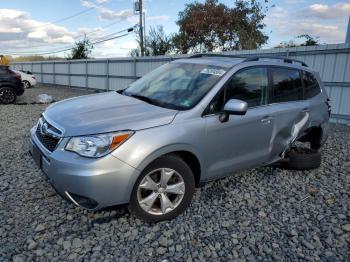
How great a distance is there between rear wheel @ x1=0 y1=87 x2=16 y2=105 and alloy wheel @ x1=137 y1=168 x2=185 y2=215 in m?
12.2

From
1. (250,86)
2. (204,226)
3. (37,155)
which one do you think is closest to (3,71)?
(37,155)

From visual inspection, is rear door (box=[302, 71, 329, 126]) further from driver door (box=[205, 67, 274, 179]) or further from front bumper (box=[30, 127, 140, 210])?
front bumper (box=[30, 127, 140, 210])

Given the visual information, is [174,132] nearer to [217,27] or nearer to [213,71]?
[213,71]

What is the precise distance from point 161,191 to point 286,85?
240 centimetres

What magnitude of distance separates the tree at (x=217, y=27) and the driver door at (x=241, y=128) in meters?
24.1

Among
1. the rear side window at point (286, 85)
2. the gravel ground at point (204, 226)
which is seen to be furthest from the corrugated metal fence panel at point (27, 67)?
the rear side window at point (286, 85)

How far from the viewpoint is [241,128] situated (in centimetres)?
379

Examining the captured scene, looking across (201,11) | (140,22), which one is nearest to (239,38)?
(201,11)

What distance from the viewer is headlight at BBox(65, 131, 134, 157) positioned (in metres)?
2.92

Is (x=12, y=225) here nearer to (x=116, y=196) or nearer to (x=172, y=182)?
(x=116, y=196)

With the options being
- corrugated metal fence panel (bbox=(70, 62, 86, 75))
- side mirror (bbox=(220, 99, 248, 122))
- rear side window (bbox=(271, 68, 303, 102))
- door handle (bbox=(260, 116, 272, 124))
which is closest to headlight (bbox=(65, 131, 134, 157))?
side mirror (bbox=(220, 99, 248, 122))

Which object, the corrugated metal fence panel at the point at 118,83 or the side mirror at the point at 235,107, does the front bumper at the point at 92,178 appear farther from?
the corrugated metal fence panel at the point at 118,83

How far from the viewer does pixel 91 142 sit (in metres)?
2.95

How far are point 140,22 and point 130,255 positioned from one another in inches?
1101
